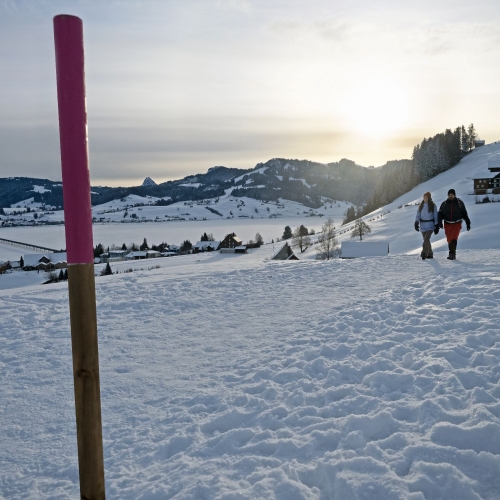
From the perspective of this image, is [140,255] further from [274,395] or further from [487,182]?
[274,395]

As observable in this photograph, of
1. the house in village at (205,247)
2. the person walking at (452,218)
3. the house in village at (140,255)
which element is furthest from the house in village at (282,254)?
the person walking at (452,218)

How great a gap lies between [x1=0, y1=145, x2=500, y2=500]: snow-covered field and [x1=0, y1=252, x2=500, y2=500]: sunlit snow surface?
0.02 meters

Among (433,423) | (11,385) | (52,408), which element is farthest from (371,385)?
(11,385)

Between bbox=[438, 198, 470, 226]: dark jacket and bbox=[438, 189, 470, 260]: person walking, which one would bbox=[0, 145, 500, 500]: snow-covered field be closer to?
bbox=[438, 189, 470, 260]: person walking

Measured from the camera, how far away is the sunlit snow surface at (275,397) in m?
3.43

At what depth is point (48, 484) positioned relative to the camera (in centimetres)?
361

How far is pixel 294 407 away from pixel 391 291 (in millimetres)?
5213

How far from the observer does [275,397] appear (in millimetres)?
4785

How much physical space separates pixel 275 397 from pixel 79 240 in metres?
3.38

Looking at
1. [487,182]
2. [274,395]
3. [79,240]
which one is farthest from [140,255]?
[79,240]

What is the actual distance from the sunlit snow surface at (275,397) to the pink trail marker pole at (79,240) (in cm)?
148

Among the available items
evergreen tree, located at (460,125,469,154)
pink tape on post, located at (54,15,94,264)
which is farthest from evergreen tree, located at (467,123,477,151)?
pink tape on post, located at (54,15,94,264)

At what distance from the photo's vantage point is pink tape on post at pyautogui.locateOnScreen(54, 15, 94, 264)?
2.03 meters

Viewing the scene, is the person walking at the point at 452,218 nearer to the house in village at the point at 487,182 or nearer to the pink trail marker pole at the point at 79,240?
the pink trail marker pole at the point at 79,240
